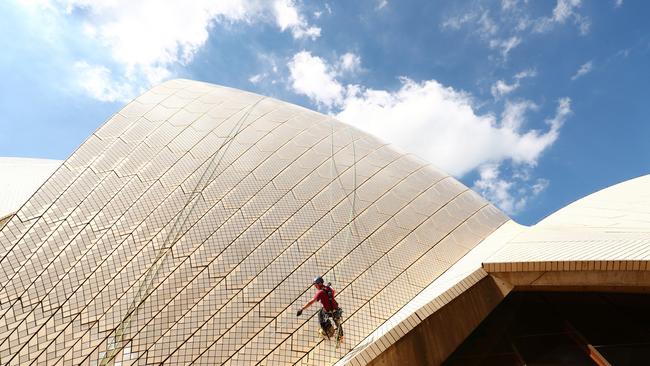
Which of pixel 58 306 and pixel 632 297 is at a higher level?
pixel 58 306

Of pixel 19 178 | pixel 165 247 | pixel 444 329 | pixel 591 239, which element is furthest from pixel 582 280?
pixel 19 178

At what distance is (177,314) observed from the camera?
255 inches

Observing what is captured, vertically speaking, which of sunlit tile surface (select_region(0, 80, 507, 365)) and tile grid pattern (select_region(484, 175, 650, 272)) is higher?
sunlit tile surface (select_region(0, 80, 507, 365))

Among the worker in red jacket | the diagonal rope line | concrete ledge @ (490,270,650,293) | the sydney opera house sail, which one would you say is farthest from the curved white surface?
concrete ledge @ (490,270,650,293)

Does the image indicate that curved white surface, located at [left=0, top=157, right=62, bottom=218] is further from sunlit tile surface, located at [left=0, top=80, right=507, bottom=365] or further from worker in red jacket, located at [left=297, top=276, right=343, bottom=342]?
worker in red jacket, located at [left=297, top=276, right=343, bottom=342]

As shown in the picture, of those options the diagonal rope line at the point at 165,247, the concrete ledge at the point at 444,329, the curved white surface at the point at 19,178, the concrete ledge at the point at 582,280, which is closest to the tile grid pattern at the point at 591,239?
the concrete ledge at the point at 582,280

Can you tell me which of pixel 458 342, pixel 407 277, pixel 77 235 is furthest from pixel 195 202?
pixel 458 342

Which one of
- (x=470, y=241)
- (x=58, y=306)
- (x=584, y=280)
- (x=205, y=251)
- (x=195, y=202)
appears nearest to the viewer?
(x=584, y=280)

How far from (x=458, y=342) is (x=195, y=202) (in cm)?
650

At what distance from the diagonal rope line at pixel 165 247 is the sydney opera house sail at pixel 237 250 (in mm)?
32

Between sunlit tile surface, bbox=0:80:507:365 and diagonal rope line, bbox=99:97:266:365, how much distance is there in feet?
0.09

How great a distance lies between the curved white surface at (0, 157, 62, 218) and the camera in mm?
10484

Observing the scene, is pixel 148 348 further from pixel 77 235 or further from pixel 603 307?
pixel 603 307

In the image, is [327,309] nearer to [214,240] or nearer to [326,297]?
[326,297]
